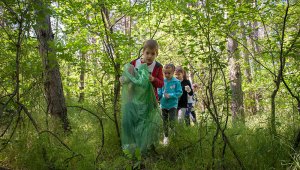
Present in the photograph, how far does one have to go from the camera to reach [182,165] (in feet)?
8.84

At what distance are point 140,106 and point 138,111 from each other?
0.24 ft

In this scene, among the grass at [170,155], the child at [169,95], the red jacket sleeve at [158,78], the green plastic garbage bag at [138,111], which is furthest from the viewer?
the child at [169,95]

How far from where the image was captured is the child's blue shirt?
4.56 metres

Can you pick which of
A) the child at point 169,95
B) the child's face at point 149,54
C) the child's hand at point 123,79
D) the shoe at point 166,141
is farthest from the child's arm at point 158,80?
the child at point 169,95

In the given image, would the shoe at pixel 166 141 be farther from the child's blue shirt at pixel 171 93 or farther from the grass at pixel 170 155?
the child's blue shirt at pixel 171 93

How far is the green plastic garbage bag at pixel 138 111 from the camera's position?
324 cm

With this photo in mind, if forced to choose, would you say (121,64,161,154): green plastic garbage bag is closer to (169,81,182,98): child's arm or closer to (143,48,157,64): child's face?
(143,48,157,64): child's face

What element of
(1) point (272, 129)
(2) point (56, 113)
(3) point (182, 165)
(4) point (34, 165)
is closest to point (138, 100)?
(3) point (182, 165)

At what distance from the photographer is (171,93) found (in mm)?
4672

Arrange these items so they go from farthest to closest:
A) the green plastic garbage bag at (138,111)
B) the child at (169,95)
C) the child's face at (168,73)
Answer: the child's face at (168,73) → the child at (169,95) → the green plastic garbage bag at (138,111)

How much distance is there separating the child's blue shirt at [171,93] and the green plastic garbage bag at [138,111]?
4.07 ft

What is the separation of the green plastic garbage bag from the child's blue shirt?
4.07 ft

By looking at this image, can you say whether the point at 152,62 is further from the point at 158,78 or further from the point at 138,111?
the point at 138,111

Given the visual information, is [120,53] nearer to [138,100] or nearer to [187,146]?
[138,100]
